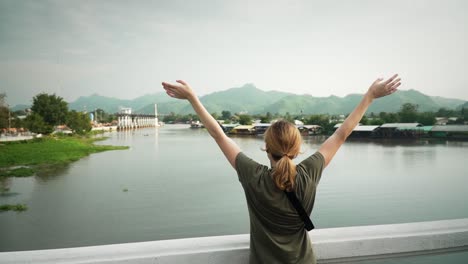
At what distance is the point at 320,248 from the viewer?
31.9 inches

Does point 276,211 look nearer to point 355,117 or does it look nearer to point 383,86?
point 355,117

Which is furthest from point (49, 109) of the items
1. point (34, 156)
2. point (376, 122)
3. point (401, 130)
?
point (401, 130)

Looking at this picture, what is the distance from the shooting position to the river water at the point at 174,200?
7414mm

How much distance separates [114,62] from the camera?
43.0 metres

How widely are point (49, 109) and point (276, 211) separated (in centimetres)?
2899

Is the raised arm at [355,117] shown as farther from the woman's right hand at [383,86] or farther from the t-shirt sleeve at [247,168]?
the t-shirt sleeve at [247,168]

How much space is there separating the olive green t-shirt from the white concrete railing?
131mm

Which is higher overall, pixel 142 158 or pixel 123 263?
pixel 123 263

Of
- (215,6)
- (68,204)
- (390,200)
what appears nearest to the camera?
(68,204)

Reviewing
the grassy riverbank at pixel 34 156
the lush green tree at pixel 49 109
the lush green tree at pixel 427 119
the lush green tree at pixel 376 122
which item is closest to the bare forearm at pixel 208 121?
the grassy riverbank at pixel 34 156

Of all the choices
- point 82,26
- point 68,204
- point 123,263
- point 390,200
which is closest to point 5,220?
point 68,204

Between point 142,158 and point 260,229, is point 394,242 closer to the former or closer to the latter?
point 260,229

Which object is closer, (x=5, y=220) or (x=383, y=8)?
(x=5, y=220)

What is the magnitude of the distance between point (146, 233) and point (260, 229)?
7.08 m
